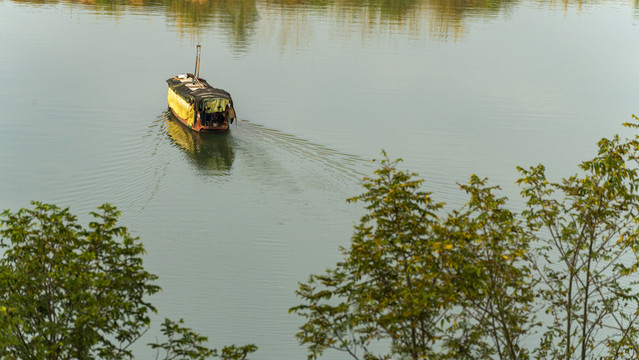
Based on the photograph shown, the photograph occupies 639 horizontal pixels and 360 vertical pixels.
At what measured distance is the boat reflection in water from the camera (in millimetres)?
44344

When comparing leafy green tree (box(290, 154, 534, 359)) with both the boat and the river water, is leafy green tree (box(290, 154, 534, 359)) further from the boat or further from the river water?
the boat

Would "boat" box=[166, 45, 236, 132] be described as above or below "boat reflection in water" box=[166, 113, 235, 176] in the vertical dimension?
above

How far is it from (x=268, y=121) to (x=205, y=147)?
5.64 metres

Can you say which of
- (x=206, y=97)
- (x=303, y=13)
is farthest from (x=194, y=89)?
(x=303, y=13)

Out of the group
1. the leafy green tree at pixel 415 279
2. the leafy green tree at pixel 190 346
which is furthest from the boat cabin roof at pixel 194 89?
the leafy green tree at pixel 415 279

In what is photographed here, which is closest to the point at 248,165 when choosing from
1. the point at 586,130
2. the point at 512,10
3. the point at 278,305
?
the point at 278,305

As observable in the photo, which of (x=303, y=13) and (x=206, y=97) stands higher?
(x=303, y=13)

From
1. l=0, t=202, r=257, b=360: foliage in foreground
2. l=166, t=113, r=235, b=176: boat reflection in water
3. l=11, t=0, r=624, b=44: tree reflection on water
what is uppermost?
l=11, t=0, r=624, b=44: tree reflection on water

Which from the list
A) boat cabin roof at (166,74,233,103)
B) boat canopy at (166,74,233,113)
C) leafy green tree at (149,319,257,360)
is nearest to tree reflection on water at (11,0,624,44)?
boat cabin roof at (166,74,233,103)

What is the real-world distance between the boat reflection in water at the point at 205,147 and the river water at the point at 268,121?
17cm

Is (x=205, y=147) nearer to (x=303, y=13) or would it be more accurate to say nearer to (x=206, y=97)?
(x=206, y=97)

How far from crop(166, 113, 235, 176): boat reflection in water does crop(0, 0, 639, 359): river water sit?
0.56ft

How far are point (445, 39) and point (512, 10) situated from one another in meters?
33.1

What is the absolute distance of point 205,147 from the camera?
47.9 metres
